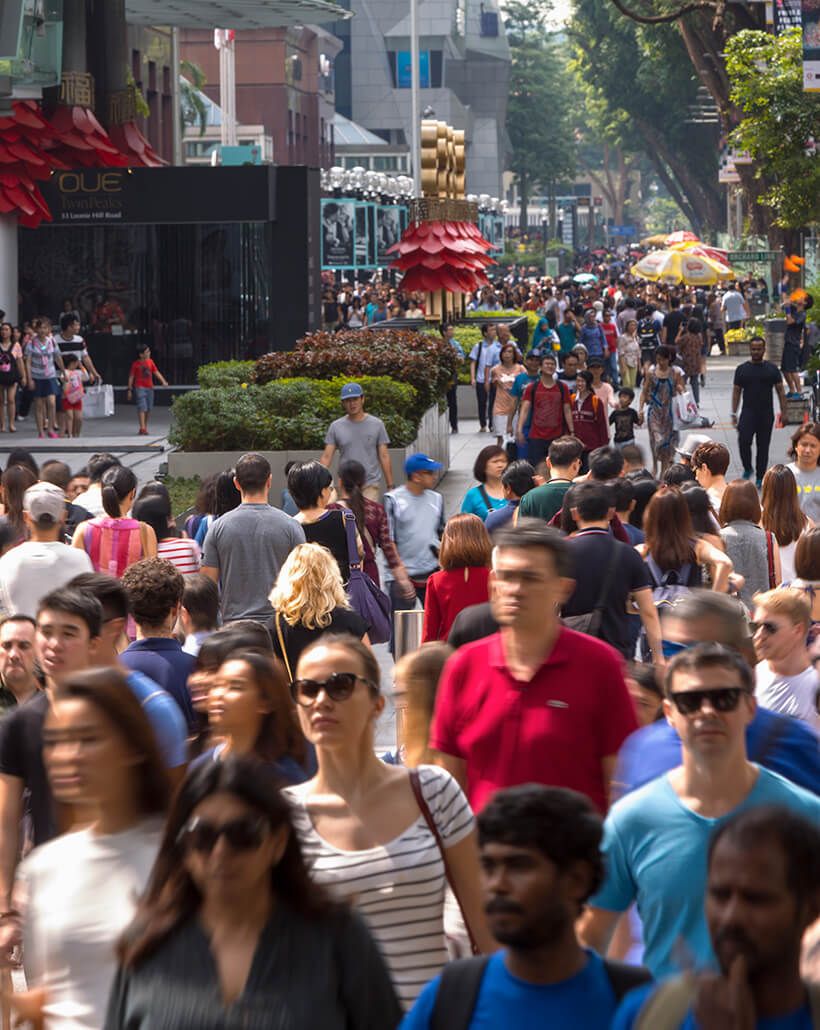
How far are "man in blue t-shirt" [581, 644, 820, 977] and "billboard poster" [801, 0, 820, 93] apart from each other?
21.2 metres

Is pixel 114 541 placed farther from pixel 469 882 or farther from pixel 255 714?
pixel 469 882

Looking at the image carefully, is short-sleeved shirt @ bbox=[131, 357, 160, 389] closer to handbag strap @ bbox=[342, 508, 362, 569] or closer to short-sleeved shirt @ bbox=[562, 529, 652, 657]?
handbag strap @ bbox=[342, 508, 362, 569]

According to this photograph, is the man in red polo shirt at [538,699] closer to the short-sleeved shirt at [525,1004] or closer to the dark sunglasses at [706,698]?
the dark sunglasses at [706,698]

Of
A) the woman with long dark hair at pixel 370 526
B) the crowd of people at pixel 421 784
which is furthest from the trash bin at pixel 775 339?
the crowd of people at pixel 421 784

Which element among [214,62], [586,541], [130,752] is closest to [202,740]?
[130,752]

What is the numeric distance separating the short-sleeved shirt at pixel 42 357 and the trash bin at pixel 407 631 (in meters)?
17.2

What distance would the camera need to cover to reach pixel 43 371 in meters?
26.2

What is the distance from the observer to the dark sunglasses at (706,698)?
4359 millimetres

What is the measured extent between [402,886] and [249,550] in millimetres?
4965

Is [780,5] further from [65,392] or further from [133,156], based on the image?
[65,392]

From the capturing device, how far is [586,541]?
7.80m

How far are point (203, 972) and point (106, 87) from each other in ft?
103

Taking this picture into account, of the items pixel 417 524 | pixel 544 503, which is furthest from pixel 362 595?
pixel 417 524

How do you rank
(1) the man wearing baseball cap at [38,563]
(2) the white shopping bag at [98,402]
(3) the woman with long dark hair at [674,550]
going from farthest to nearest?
(2) the white shopping bag at [98,402] → (3) the woman with long dark hair at [674,550] → (1) the man wearing baseball cap at [38,563]
